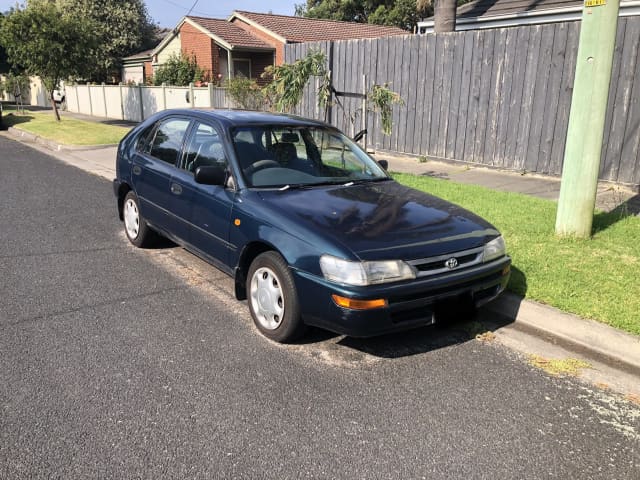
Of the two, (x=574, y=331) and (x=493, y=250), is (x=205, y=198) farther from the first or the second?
(x=574, y=331)

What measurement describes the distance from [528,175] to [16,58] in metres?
19.4

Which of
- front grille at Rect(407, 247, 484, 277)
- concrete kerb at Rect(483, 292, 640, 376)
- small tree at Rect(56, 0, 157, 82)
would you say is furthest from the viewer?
small tree at Rect(56, 0, 157, 82)

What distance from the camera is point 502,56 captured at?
10.1 metres

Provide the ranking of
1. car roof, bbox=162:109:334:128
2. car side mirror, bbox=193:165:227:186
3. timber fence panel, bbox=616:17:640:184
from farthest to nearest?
timber fence panel, bbox=616:17:640:184, car roof, bbox=162:109:334:128, car side mirror, bbox=193:165:227:186

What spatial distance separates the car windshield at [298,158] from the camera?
4.54 meters

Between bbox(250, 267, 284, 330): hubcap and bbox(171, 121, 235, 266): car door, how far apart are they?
435 mm

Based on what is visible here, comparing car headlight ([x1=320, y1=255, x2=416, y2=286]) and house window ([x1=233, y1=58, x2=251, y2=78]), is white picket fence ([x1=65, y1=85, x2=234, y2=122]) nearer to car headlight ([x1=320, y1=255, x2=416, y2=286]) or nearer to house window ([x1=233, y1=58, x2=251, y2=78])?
house window ([x1=233, y1=58, x2=251, y2=78])

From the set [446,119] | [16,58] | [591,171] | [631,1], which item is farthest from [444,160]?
[16,58]

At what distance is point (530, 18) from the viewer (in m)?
12.9

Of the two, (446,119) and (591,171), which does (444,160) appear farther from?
(591,171)

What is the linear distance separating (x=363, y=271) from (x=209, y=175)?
1.58 meters

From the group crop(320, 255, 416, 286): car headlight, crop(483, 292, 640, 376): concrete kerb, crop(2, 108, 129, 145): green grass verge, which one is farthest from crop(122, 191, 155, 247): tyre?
crop(2, 108, 129, 145): green grass verge

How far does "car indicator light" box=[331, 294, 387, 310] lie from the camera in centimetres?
343

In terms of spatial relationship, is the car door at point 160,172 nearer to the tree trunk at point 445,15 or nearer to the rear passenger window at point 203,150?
the rear passenger window at point 203,150
